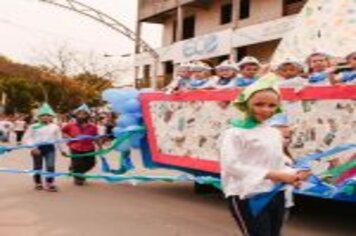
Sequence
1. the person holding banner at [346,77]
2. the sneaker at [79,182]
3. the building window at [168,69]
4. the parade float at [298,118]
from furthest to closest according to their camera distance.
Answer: the building window at [168,69] → the sneaker at [79,182] → the person holding banner at [346,77] → the parade float at [298,118]

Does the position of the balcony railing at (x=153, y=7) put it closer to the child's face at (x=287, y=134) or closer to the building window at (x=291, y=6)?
the building window at (x=291, y=6)

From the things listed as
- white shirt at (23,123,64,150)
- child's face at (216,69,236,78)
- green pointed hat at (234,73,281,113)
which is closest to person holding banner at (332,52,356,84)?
child's face at (216,69,236,78)

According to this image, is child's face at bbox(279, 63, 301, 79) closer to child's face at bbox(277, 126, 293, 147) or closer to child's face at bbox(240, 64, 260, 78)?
child's face at bbox(240, 64, 260, 78)

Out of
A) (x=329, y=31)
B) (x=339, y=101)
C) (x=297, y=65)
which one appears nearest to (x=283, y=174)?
(x=339, y=101)

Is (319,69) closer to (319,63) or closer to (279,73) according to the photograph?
(319,63)

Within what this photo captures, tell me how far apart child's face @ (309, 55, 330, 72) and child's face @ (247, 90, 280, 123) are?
421cm

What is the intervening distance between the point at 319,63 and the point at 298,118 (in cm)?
75

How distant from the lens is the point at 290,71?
30.2ft

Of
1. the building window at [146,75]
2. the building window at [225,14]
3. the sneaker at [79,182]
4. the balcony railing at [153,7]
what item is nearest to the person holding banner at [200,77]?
the sneaker at [79,182]

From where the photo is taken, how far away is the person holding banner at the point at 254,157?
16.0 feet

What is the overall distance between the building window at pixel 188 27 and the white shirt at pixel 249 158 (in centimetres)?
3365

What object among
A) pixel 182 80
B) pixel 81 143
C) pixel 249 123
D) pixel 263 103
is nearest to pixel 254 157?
pixel 249 123

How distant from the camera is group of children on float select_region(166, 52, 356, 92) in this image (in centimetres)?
866

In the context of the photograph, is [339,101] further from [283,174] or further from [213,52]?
[213,52]
